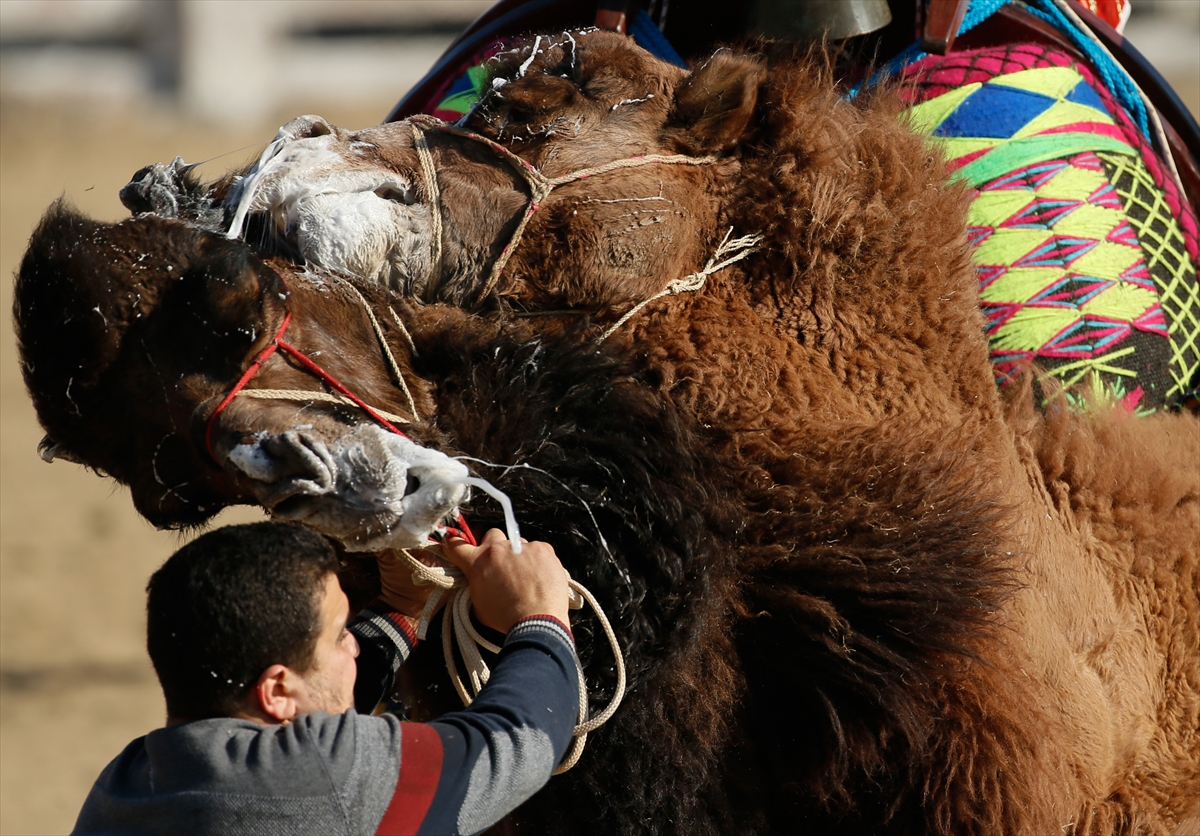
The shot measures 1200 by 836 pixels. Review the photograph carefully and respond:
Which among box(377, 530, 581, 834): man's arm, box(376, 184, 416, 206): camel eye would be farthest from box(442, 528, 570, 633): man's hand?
box(376, 184, 416, 206): camel eye

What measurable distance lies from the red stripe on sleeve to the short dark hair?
171 millimetres

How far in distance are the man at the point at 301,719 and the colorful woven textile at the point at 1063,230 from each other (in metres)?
1.09

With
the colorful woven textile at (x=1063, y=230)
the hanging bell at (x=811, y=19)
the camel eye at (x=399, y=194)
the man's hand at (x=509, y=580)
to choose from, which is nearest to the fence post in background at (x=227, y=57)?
the hanging bell at (x=811, y=19)

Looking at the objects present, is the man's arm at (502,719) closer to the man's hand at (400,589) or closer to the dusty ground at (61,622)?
the man's hand at (400,589)

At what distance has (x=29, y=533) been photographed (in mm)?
7074

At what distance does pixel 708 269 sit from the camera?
6.52 feet

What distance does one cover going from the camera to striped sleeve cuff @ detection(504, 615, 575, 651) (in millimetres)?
1631

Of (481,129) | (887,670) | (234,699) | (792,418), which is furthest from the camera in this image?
(481,129)

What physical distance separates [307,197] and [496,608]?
63 cm

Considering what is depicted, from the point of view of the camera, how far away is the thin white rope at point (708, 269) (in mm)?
1939

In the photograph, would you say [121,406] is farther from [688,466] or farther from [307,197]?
[688,466]

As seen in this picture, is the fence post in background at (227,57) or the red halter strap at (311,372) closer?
the red halter strap at (311,372)

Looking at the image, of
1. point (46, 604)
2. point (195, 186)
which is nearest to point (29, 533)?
point (46, 604)

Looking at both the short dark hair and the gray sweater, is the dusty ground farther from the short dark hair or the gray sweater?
the gray sweater
